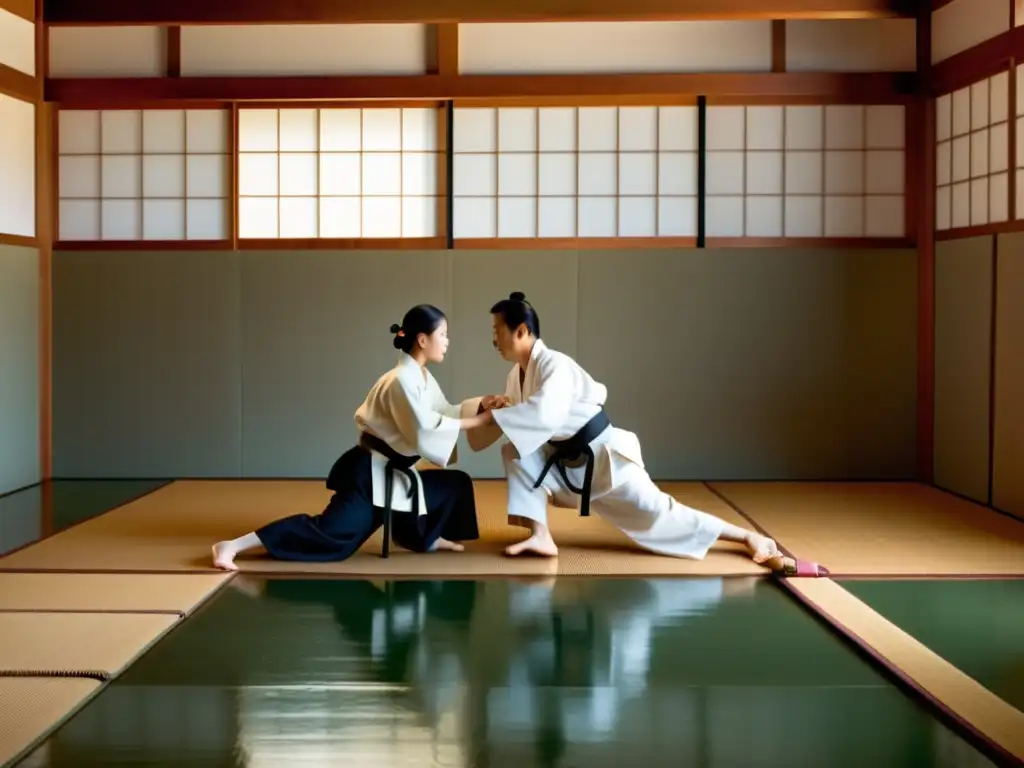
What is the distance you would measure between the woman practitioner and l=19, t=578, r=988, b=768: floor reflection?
429 mm

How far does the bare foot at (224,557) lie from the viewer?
436 centimetres

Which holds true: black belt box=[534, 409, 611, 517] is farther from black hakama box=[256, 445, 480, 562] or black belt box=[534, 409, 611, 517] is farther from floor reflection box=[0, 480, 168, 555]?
floor reflection box=[0, 480, 168, 555]

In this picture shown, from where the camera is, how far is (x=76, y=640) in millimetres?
3377

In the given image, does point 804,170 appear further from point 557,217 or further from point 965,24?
point 557,217

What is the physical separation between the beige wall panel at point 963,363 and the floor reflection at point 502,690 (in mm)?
2551

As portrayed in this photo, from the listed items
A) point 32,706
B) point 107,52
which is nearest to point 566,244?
point 107,52

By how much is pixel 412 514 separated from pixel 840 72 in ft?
12.6

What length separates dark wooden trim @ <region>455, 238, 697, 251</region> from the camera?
22.8ft

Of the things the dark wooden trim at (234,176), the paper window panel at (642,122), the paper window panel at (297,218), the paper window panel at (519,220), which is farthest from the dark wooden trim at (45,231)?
the paper window panel at (642,122)

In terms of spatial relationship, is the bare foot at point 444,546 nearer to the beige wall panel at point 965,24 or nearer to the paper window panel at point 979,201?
the paper window panel at point 979,201

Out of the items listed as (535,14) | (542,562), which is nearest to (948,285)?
(535,14)

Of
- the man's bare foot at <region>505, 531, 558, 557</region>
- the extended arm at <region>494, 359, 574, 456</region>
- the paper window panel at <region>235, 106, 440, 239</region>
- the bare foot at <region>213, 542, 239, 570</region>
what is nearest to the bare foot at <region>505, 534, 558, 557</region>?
the man's bare foot at <region>505, 531, 558, 557</region>

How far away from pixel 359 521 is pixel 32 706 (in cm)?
184

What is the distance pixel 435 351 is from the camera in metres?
4.56
